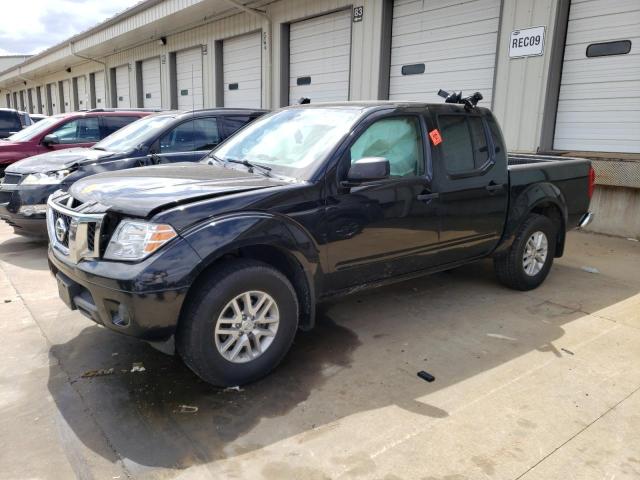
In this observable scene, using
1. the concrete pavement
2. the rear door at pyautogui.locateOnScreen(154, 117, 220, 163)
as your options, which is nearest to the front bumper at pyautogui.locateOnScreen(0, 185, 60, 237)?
the rear door at pyautogui.locateOnScreen(154, 117, 220, 163)

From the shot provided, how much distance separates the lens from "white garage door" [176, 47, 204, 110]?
17.5 meters

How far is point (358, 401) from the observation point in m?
3.18

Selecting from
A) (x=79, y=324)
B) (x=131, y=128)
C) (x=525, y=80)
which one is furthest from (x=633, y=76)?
(x=79, y=324)

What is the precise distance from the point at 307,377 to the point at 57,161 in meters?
5.04

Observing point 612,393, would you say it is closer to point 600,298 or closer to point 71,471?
point 600,298

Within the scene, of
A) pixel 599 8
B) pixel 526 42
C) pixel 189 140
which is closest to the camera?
pixel 189 140

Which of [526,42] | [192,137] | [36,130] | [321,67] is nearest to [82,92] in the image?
[321,67]

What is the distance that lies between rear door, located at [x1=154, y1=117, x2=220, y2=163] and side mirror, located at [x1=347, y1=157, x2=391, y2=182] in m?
3.81

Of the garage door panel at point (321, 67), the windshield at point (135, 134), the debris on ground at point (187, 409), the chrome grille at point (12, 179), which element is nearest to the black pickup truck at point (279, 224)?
the debris on ground at point (187, 409)

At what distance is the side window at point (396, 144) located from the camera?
3.84 m

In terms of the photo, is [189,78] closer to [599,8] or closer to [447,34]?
[447,34]

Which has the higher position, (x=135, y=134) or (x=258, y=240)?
(x=135, y=134)

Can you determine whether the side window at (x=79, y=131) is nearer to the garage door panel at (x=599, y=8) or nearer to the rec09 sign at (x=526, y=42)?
the rec09 sign at (x=526, y=42)

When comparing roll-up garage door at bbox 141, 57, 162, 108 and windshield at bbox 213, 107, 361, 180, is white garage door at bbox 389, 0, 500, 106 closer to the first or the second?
windshield at bbox 213, 107, 361, 180
